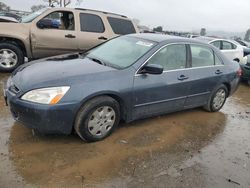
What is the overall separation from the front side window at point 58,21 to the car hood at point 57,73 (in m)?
3.12

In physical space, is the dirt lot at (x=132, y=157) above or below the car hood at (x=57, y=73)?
below

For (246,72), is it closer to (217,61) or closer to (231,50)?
(231,50)

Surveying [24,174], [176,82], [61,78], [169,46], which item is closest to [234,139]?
[176,82]

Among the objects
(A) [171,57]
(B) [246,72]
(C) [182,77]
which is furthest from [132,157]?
(B) [246,72]

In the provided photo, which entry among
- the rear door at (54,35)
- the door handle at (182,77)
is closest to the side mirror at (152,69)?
the door handle at (182,77)

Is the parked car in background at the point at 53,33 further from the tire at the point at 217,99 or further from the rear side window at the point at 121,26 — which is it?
the tire at the point at 217,99

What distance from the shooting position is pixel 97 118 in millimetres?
4090

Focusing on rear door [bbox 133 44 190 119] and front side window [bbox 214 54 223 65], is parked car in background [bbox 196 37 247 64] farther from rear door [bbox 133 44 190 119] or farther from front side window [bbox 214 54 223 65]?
rear door [bbox 133 44 190 119]

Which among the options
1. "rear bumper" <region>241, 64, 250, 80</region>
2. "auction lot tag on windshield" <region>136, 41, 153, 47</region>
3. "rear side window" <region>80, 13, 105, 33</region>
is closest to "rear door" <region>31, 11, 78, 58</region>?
"rear side window" <region>80, 13, 105, 33</region>

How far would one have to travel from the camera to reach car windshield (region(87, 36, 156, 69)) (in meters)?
4.59

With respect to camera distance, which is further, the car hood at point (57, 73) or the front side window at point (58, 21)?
the front side window at point (58, 21)

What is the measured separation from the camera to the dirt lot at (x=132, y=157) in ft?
10.9

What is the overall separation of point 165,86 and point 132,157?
1.37m

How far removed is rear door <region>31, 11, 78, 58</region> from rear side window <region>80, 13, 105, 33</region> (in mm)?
271
